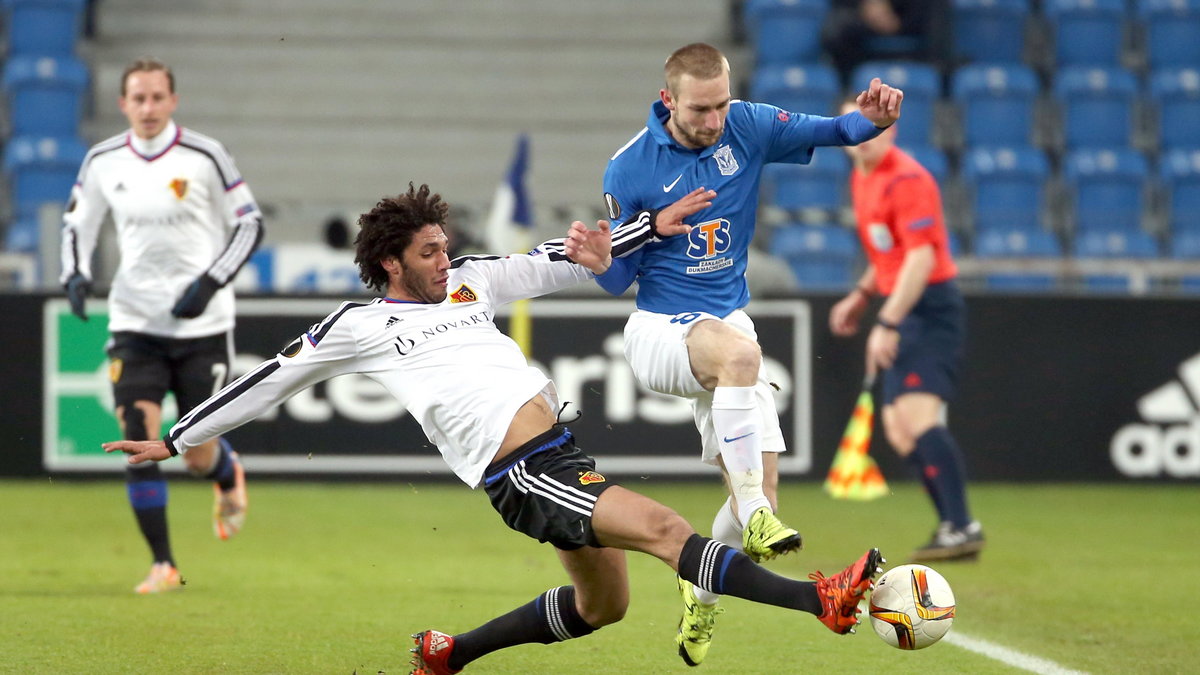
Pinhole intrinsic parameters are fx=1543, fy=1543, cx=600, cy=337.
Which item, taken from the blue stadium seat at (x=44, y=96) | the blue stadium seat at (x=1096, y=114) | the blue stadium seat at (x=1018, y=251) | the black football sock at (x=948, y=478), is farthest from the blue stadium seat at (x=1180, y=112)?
the blue stadium seat at (x=44, y=96)

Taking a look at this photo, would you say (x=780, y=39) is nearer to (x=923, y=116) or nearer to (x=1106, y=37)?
(x=923, y=116)

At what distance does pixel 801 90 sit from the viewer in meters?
14.6

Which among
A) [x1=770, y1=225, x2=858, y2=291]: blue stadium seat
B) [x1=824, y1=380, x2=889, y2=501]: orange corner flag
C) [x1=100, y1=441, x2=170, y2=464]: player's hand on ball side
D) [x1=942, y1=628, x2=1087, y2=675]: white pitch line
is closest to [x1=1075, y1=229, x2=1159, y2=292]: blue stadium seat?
[x1=770, y1=225, x2=858, y2=291]: blue stadium seat

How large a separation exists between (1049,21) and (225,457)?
11.5 meters

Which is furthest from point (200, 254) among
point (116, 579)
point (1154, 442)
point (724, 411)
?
point (1154, 442)

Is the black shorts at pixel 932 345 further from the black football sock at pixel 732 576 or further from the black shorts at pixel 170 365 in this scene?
the black football sock at pixel 732 576

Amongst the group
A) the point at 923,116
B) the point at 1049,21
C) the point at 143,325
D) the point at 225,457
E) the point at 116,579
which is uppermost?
the point at 1049,21

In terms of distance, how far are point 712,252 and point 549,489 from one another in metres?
1.41

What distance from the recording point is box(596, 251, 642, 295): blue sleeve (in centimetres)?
538

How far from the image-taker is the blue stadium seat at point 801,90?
1460cm

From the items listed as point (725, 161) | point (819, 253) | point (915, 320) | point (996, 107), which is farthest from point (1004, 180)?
point (725, 161)

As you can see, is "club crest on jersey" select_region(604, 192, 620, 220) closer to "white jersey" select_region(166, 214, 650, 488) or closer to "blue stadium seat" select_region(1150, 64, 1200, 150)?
"white jersey" select_region(166, 214, 650, 488)

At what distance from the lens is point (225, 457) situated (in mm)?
7484

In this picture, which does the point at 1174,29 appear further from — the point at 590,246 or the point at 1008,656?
the point at 590,246
